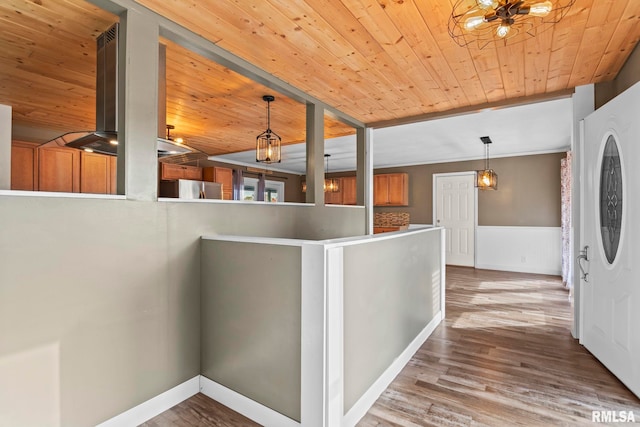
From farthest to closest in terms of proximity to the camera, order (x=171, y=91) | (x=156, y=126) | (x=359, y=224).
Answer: (x=359, y=224) < (x=171, y=91) < (x=156, y=126)

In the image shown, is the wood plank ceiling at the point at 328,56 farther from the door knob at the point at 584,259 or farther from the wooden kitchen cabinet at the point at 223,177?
the wooden kitchen cabinet at the point at 223,177

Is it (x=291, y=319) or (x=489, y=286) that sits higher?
(x=291, y=319)

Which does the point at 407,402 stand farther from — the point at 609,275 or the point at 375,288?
A: the point at 609,275

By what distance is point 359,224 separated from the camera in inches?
172

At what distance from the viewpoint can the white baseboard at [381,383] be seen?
1.80m

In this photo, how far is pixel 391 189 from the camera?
7.86 m

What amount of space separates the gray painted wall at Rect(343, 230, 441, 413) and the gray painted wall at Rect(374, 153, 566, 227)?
4574 mm

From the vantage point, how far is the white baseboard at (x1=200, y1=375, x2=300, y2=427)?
5.75ft

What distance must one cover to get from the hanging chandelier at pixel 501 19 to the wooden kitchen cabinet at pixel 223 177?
5.49 meters

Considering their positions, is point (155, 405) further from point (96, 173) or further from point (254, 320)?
point (96, 173)

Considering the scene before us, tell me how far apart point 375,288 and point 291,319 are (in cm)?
60

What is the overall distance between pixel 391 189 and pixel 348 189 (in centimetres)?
126

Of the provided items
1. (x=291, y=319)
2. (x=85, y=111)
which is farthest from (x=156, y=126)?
(x=85, y=111)

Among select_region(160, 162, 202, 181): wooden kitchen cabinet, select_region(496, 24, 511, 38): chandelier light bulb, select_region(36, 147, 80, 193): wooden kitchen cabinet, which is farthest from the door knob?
select_region(160, 162, 202, 181): wooden kitchen cabinet
